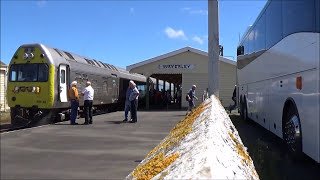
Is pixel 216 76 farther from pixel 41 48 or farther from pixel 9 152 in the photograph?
pixel 9 152

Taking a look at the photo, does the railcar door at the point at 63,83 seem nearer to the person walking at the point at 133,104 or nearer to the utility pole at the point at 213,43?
the person walking at the point at 133,104

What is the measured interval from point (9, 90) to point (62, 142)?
27.0 feet

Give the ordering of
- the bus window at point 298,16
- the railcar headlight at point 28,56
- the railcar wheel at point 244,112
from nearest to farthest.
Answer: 1. the bus window at point 298,16
2. the railcar headlight at point 28,56
3. the railcar wheel at point 244,112

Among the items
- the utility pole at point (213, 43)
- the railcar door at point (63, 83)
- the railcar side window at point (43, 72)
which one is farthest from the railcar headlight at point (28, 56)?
the utility pole at point (213, 43)

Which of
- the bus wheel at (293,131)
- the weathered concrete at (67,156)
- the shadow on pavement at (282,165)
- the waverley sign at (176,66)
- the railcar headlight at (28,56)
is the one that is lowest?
the shadow on pavement at (282,165)

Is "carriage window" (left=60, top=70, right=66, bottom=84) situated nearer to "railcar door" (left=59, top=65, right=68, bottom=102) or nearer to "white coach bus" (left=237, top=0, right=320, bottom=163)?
"railcar door" (left=59, top=65, right=68, bottom=102)

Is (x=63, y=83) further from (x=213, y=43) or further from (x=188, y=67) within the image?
(x=188, y=67)

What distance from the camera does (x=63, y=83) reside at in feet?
50.3

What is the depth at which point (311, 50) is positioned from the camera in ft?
20.0

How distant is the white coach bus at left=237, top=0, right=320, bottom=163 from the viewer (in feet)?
19.6

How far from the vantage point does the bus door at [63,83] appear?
1504cm

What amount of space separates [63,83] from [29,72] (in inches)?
54.7

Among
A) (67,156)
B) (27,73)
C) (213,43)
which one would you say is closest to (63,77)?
(27,73)

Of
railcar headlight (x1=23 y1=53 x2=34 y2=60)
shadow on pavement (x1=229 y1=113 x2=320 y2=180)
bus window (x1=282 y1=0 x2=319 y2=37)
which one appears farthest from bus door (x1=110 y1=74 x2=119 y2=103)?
bus window (x1=282 y1=0 x2=319 y2=37)
